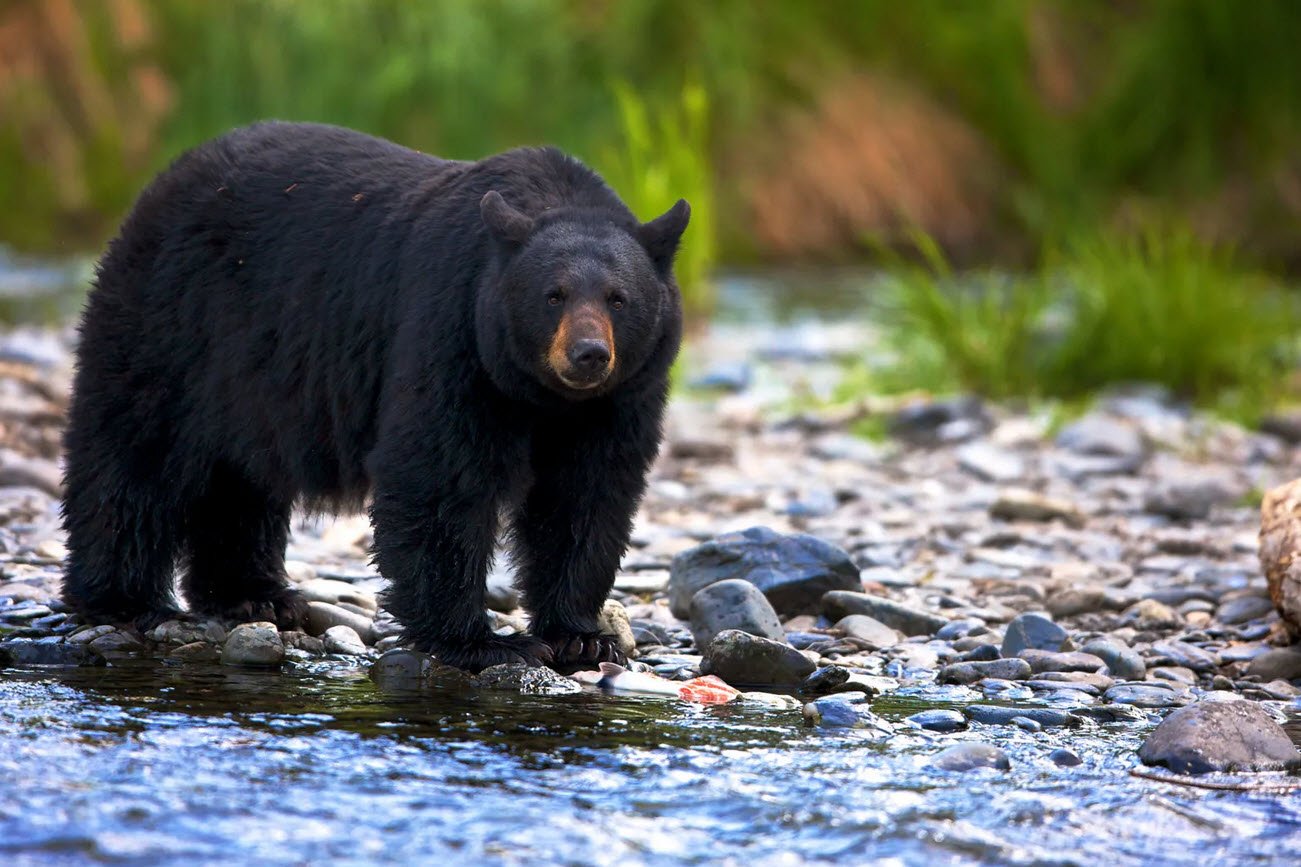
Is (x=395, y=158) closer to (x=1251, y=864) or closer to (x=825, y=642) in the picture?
(x=825, y=642)

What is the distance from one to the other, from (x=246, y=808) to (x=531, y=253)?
1.62 m

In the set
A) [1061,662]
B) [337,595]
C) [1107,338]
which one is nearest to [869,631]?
[1061,662]

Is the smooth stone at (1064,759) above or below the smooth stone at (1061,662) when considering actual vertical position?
below

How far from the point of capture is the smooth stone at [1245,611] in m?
5.44

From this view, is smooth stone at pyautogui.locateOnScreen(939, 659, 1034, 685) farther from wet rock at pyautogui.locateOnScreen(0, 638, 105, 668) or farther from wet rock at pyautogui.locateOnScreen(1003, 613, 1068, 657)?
wet rock at pyautogui.locateOnScreen(0, 638, 105, 668)

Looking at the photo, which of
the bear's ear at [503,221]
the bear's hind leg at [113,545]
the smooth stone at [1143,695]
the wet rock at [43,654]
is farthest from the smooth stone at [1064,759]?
the bear's hind leg at [113,545]

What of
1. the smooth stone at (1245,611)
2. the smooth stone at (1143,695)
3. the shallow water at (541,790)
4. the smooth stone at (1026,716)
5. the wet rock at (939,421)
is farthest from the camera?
the wet rock at (939,421)

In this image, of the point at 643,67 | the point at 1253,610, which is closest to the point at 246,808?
the point at 1253,610

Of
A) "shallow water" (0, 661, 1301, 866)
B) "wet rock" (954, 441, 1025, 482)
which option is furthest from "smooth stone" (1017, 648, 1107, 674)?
"wet rock" (954, 441, 1025, 482)

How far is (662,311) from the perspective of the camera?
14.8ft

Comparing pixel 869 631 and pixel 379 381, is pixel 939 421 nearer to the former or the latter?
pixel 869 631

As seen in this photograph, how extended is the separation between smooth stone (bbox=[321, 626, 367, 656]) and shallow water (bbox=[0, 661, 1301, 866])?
1.91 feet

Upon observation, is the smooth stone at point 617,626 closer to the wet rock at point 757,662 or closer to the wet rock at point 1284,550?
the wet rock at point 757,662

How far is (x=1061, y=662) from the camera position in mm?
4742
